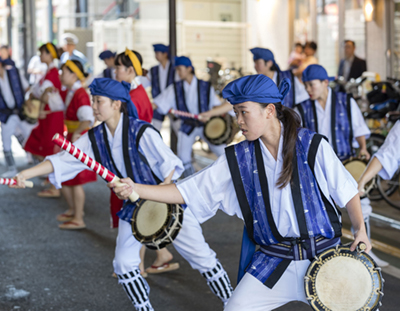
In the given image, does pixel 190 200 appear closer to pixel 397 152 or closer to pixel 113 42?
pixel 397 152

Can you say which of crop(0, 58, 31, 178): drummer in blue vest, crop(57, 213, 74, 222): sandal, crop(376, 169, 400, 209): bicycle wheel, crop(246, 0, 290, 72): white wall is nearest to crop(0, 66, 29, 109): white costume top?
crop(0, 58, 31, 178): drummer in blue vest

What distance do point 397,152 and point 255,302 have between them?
1675 millimetres

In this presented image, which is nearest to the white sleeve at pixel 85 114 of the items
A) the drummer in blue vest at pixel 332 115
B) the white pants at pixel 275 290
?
the drummer in blue vest at pixel 332 115

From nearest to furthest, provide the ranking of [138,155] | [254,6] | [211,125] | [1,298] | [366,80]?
[138,155]
[1,298]
[211,125]
[366,80]
[254,6]

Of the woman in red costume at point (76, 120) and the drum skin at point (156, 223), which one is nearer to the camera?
the drum skin at point (156, 223)

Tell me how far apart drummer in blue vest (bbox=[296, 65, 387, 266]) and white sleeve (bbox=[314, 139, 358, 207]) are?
261 cm

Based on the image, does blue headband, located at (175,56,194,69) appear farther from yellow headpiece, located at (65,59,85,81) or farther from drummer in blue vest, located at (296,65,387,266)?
drummer in blue vest, located at (296,65,387,266)

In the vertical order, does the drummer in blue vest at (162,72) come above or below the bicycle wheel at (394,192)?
above

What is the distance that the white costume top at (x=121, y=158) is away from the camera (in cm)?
392

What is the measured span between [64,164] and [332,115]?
8.18 feet

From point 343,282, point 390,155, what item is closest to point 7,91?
point 390,155

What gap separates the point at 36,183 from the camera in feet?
30.7

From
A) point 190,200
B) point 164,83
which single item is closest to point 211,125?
point 164,83

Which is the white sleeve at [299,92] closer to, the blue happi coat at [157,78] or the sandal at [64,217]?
the blue happi coat at [157,78]
